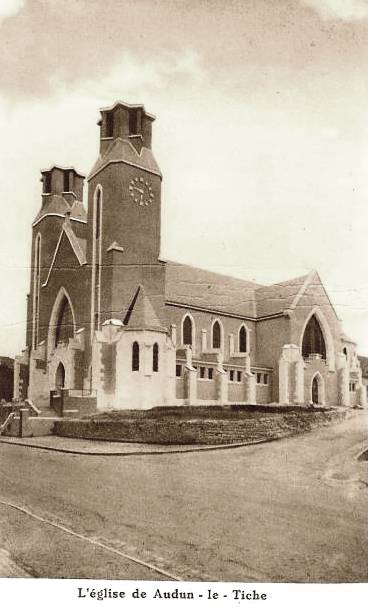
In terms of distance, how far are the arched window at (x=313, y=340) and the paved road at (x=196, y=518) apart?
11406 mm

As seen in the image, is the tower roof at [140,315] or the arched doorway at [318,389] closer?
the tower roof at [140,315]

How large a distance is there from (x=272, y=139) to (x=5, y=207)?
304cm

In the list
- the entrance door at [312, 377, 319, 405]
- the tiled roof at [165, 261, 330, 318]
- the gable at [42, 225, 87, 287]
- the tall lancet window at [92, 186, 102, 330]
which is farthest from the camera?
the entrance door at [312, 377, 319, 405]

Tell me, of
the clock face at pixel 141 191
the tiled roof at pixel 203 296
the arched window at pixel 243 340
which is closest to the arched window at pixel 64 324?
the tiled roof at pixel 203 296

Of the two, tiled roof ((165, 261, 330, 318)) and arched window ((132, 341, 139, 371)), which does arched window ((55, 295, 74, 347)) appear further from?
tiled roof ((165, 261, 330, 318))

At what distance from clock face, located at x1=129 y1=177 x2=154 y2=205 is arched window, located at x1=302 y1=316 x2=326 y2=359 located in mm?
7196

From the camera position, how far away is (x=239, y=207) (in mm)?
6816

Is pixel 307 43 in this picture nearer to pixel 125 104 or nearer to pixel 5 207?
pixel 125 104

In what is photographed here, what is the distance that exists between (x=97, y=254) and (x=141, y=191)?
119 inches

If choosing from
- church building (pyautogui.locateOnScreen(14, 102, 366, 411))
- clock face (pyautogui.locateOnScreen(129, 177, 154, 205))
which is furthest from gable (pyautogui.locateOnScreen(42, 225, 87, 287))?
clock face (pyautogui.locateOnScreen(129, 177, 154, 205))

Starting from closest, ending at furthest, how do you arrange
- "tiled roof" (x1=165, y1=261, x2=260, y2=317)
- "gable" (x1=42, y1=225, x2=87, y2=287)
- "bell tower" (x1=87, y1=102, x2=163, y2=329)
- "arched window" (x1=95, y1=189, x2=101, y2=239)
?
"bell tower" (x1=87, y1=102, x2=163, y2=329) → "gable" (x1=42, y1=225, x2=87, y2=287) → "arched window" (x1=95, y1=189, x2=101, y2=239) → "tiled roof" (x1=165, y1=261, x2=260, y2=317)

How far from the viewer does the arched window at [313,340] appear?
57.7 feet

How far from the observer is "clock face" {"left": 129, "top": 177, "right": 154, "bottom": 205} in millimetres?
11328

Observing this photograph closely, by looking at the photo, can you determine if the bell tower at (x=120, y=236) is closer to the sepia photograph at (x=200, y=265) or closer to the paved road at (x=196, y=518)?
the sepia photograph at (x=200, y=265)
